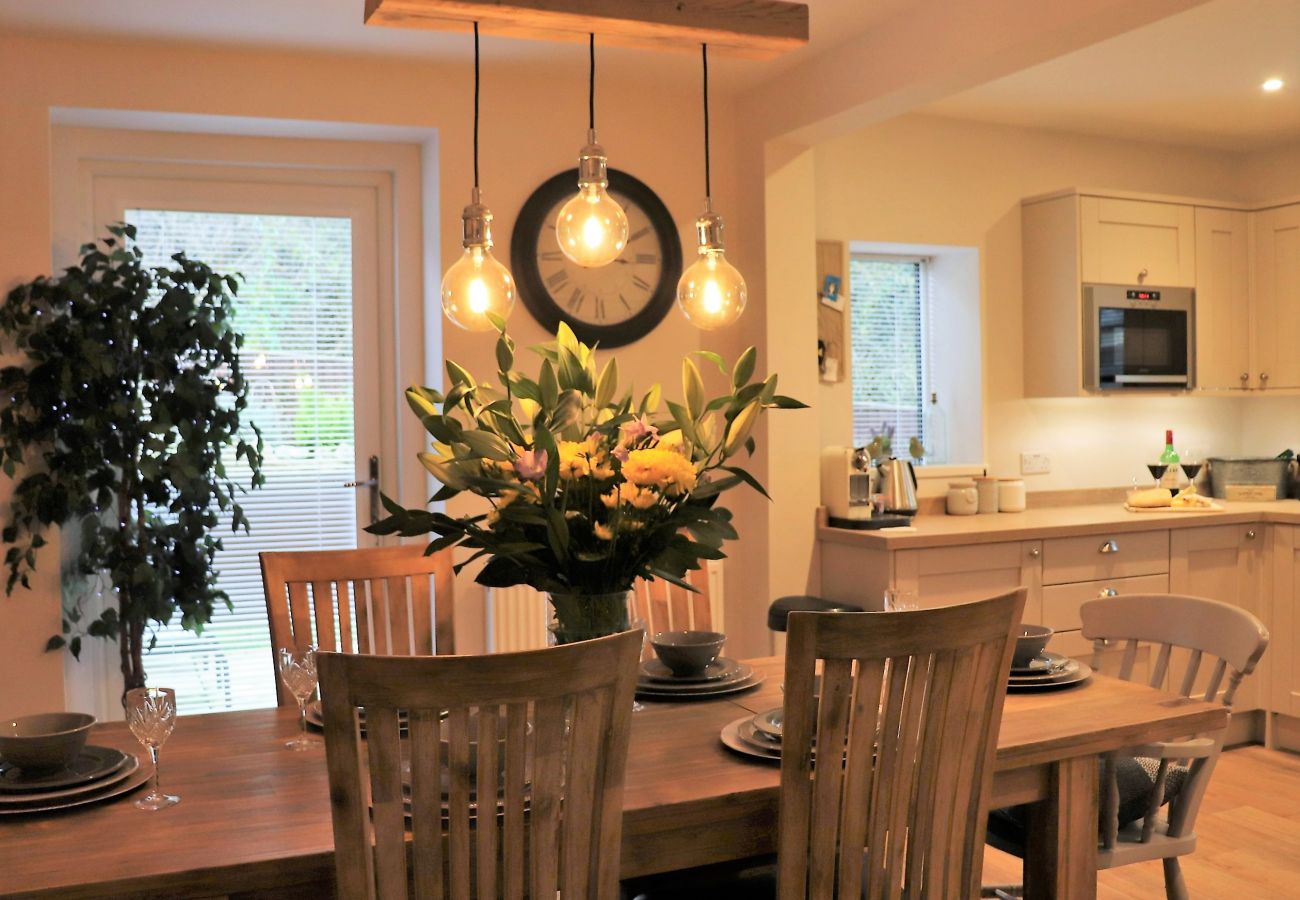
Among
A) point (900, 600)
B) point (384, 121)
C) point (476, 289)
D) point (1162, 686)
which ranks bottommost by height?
point (1162, 686)

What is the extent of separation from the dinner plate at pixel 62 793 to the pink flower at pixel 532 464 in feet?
2.57

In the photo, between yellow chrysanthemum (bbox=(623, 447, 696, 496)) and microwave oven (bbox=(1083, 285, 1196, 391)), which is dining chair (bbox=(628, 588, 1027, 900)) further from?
microwave oven (bbox=(1083, 285, 1196, 391))

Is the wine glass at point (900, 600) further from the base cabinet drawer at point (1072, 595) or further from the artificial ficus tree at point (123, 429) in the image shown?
the artificial ficus tree at point (123, 429)

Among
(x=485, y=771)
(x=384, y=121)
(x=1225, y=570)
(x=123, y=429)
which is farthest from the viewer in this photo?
(x=1225, y=570)

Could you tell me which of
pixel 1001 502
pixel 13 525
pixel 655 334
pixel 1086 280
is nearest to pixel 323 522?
pixel 13 525

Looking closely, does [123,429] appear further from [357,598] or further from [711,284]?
[711,284]

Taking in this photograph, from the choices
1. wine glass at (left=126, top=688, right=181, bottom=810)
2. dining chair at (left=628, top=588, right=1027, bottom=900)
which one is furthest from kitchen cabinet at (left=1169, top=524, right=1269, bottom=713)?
wine glass at (left=126, top=688, right=181, bottom=810)

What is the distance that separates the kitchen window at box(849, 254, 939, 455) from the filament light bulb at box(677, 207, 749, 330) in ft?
7.69

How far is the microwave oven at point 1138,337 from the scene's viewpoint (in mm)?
4844

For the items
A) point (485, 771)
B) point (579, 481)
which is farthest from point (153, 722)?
point (579, 481)

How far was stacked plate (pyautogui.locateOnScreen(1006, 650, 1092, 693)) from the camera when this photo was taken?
7.69ft

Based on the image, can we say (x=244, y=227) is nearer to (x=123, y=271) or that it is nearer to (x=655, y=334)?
(x=123, y=271)

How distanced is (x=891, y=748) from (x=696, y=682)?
2.42 feet

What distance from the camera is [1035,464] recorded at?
510cm
